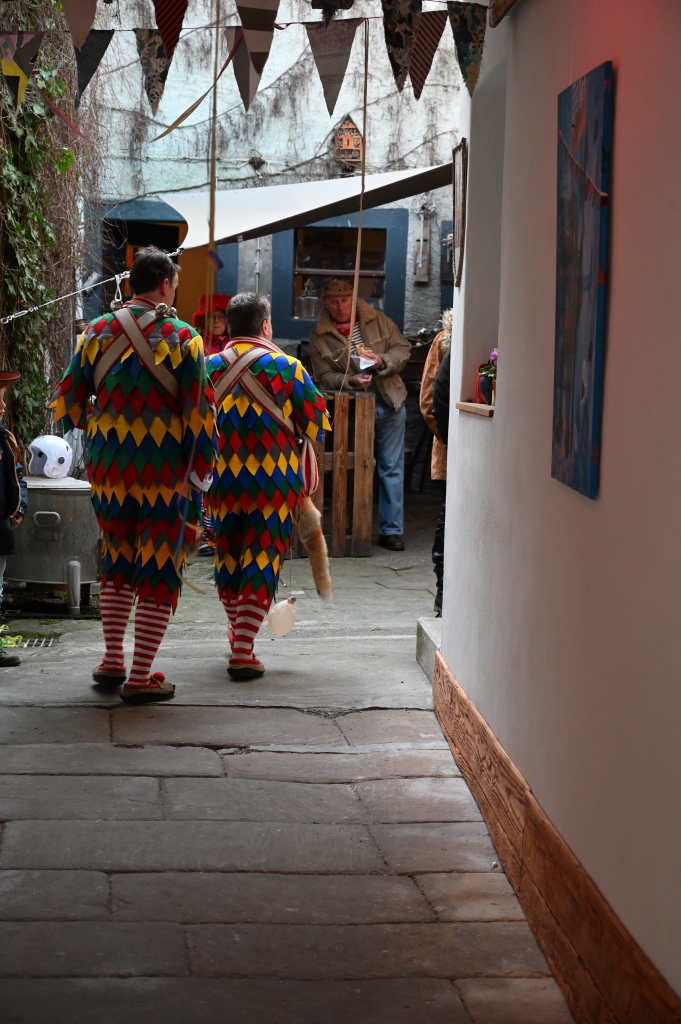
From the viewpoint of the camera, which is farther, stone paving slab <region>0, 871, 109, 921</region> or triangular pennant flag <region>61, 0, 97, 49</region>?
triangular pennant flag <region>61, 0, 97, 49</region>

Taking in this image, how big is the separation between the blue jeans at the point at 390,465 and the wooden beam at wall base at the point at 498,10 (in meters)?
5.51

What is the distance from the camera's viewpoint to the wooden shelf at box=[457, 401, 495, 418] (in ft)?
12.2

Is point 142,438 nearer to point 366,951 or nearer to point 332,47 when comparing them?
point 332,47

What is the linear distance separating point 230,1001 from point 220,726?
6.50 ft

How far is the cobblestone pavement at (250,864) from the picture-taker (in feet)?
8.21

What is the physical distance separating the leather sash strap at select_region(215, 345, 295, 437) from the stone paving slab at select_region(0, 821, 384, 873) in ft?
6.74

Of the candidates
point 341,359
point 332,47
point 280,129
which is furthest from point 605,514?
point 280,129

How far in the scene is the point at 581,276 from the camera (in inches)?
99.2

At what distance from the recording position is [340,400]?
8742mm

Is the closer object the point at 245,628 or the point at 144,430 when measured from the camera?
the point at 144,430

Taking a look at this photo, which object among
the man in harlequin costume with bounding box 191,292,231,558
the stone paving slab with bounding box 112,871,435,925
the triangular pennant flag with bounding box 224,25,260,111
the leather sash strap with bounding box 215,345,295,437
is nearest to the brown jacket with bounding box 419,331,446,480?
the leather sash strap with bounding box 215,345,295,437

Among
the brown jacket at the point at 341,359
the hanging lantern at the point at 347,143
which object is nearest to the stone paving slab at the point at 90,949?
the brown jacket at the point at 341,359

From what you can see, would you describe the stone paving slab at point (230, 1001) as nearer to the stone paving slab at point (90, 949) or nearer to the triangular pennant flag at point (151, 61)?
the stone paving slab at point (90, 949)

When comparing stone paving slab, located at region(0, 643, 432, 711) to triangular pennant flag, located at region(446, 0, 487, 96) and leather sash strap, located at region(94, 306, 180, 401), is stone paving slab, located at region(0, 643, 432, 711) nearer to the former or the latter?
leather sash strap, located at region(94, 306, 180, 401)
